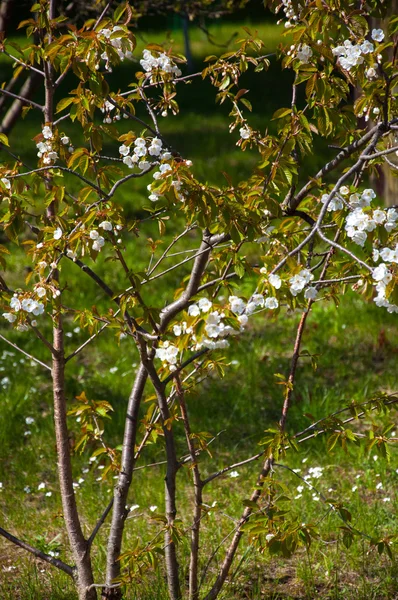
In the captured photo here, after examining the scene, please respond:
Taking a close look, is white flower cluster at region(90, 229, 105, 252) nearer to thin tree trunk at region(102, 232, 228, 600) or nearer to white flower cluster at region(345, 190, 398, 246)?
thin tree trunk at region(102, 232, 228, 600)

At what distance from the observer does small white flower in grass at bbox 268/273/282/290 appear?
1655 mm

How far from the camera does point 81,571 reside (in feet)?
7.80

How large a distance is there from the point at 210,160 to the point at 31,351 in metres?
4.52

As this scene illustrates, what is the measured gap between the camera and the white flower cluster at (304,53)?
1.84m

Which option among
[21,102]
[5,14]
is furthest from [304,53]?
[5,14]

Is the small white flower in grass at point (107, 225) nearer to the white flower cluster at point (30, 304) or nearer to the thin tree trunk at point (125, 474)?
the white flower cluster at point (30, 304)

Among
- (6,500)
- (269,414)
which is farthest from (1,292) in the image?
(269,414)

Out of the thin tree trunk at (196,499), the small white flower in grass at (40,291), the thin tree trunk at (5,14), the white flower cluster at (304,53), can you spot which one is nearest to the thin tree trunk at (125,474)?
the thin tree trunk at (196,499)

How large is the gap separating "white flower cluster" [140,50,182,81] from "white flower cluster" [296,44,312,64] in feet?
1.26

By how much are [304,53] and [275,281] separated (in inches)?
23.9

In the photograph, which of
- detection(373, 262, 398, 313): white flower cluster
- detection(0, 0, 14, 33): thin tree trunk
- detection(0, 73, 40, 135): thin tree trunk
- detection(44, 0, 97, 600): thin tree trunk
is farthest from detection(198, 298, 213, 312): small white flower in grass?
detection(0, 0, 14, 33): thin tree trunk

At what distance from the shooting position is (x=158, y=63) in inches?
82.2

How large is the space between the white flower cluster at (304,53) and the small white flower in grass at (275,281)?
582mm

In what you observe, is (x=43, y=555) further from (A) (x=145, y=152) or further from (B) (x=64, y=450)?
(A) (x=145, y=152)
